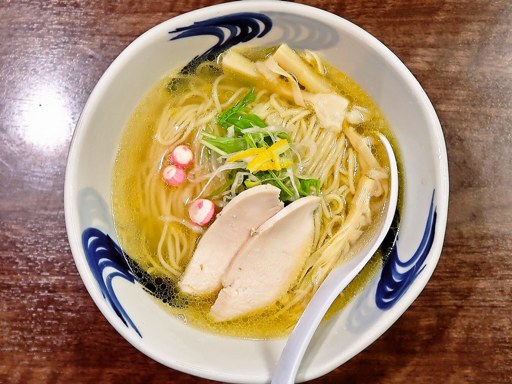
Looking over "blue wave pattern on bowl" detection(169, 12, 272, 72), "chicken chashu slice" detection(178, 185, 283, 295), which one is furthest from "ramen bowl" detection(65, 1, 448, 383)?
"chicken chashu slice" detection(178, 185, 283, 295)

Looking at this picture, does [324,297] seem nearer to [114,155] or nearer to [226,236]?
[226,236]

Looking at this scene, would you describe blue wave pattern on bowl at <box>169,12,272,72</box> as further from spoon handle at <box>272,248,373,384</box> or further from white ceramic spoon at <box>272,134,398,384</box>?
spoon handle at <box>272,248,373,384</box>

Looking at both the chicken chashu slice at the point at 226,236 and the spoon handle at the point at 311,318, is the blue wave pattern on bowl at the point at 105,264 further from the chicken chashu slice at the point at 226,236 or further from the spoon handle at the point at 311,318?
the spoon handle at the point at 311,318

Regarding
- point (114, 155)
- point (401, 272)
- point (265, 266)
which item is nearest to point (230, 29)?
point (114, 155)

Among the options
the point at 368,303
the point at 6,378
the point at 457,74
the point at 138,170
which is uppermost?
the point at 457,74

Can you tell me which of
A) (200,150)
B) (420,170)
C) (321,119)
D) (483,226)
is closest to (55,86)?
(200,150)

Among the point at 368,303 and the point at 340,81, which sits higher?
the point at 340,81

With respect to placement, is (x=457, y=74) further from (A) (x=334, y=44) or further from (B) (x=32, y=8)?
(B) (x=32, y=8)
